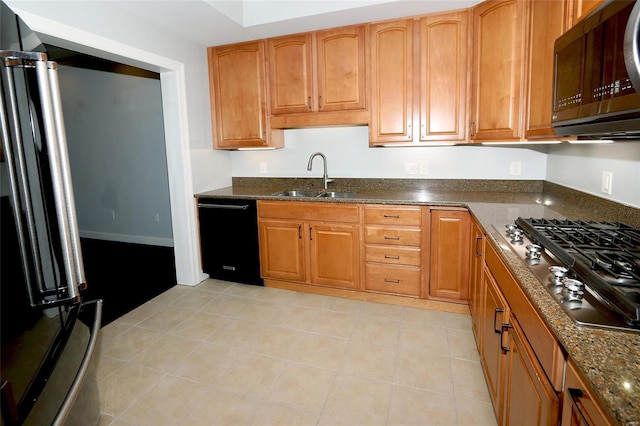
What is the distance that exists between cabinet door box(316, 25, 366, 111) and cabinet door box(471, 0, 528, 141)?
0.86 meters

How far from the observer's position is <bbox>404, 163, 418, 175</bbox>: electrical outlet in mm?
3281

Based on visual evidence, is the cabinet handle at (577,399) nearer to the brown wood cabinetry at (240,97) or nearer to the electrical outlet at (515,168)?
the electrical outlet at (515,168)

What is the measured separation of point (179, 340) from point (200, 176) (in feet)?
5.19

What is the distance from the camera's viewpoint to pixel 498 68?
2.48 m

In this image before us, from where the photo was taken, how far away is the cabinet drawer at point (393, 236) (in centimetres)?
280

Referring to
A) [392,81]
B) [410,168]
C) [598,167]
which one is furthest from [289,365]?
[392,81]

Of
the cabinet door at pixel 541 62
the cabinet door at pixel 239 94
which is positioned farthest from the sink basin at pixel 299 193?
the cabinet door at pixel 541 62

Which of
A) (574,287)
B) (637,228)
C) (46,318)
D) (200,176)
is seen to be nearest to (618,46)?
(574,287)

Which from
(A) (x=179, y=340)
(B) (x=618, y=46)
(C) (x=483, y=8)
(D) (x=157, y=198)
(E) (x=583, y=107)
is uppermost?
(C) (x=483, y=8)

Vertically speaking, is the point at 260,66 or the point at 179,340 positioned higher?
the point at 260,66

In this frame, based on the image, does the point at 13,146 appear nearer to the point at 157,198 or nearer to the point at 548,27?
the point at 548,27

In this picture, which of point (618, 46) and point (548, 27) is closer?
point (618, 46)

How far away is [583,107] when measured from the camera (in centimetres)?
123

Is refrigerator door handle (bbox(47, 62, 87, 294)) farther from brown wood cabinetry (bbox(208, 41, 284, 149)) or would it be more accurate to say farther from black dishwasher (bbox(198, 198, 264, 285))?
brown wood cabinetry (bbox(208, 41, 284, 149))
